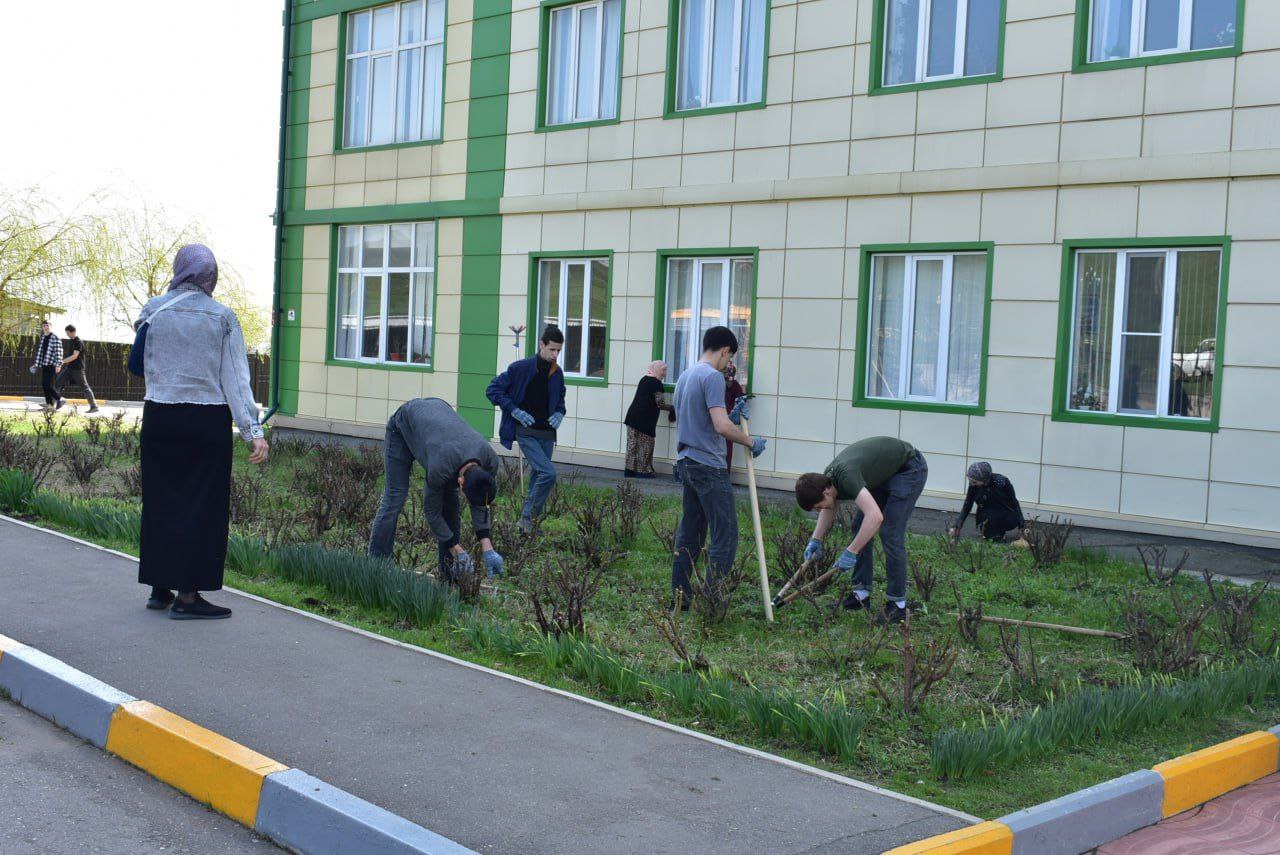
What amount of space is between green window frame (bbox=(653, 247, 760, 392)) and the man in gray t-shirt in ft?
24.1

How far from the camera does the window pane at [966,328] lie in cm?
1384

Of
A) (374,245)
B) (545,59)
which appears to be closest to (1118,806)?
(545,59)

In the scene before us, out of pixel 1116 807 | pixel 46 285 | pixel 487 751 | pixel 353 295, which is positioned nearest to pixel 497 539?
pixel 487 751

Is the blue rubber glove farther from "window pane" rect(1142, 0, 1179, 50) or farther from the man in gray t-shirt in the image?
"window pane" rect(1142, 0, 1179, 50)

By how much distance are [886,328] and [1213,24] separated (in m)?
4.35

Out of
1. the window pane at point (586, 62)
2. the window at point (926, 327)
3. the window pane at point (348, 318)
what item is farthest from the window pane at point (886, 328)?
the window pane at point (348, 318)

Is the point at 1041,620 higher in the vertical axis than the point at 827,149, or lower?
lower

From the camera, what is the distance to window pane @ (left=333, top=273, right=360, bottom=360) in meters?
20.5

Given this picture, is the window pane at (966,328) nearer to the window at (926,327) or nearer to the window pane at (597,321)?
the window at (926,327)

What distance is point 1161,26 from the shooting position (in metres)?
12.5

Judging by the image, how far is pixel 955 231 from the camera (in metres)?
13.8

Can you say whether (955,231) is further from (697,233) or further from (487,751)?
(487,751)

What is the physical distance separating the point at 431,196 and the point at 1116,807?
15.8 meters

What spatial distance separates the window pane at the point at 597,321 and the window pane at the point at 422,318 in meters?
3.07
